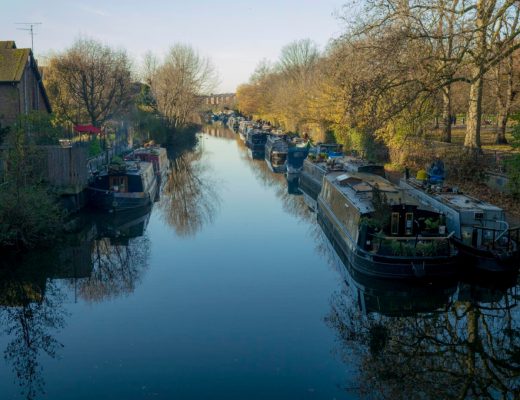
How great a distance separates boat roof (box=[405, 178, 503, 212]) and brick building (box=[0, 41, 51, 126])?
21.0 metres

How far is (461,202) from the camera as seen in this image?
15125 millimetres

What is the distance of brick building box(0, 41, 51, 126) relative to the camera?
92.7ft

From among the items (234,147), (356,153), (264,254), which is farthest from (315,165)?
(234,147)

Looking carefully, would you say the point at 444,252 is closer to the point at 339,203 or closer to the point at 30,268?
the point at 339,203

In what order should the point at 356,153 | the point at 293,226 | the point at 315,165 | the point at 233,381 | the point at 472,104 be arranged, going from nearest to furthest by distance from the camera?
the point at 233,381 → the point at 293,226 → the point at 472,104 → the point at 315,165 → the point at 356,153

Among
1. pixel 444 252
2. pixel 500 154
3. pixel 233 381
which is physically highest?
pixel 500 154

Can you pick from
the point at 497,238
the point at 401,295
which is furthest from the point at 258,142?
the point at 401,295

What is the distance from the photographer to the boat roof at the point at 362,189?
15.4 meters

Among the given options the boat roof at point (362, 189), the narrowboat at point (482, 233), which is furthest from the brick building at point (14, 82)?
the narrowboat at point (482, 233)

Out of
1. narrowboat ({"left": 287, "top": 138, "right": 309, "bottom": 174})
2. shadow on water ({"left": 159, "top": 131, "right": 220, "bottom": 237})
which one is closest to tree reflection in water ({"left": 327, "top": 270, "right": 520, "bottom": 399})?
shadow on water ({"left": 159, "top": 131, "right": 220, "bottom": 237})

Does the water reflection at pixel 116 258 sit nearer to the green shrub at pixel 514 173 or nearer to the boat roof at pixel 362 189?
the boat roof at pixel 362 189

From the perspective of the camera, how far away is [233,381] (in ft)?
29.1

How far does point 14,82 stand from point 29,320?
20.0 meters

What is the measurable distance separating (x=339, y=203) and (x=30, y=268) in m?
9.50
